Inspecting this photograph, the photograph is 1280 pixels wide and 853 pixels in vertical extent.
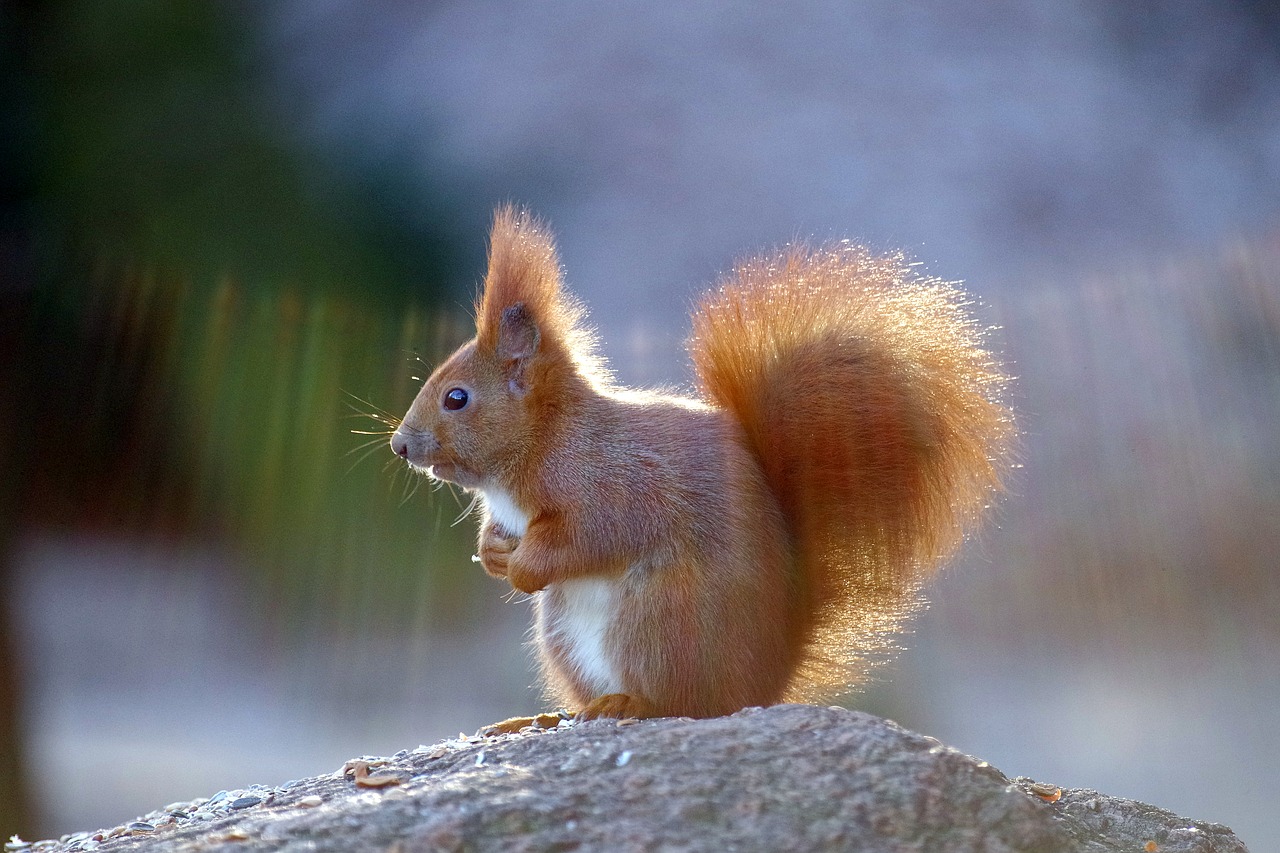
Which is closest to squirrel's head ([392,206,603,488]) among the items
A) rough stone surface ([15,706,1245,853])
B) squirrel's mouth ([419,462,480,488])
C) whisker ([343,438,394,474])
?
squirrel's mouth ([419,462,480,488])

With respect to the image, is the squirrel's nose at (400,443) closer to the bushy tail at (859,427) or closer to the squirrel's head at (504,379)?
the squirrel's head at (504,379)

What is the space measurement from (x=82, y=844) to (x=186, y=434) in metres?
1.59

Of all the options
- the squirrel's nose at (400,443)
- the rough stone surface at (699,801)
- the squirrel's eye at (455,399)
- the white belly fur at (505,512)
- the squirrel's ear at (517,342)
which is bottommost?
the rough stone surface at (699,801)

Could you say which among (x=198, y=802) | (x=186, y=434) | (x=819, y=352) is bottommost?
(x=198, y=802)

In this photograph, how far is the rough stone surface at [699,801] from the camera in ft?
2.98

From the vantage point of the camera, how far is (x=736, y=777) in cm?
100

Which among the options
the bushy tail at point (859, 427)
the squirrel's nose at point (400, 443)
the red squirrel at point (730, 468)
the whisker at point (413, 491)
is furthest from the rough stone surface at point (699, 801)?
the whisker at point (413, 491)

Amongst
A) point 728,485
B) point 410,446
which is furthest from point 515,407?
point 728,485

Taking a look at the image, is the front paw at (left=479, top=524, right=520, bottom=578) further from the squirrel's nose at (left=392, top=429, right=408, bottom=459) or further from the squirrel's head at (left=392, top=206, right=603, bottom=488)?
the squirrel's nose at (left=392, top=429, right=408, bottom=459)

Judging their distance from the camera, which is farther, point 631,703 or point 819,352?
point 819,352

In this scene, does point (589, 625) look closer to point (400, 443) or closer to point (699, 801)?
point (400, 443)

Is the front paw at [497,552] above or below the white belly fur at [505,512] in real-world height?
below

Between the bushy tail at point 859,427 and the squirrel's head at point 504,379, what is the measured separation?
0.82 feet

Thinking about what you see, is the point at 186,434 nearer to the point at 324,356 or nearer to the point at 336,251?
the point at 324,356
